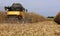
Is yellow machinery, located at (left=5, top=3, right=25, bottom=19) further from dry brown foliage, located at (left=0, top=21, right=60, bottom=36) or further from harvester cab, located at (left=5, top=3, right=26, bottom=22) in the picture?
dry brown foliage, located at (left=0, top=21, right=60, bottom=36)

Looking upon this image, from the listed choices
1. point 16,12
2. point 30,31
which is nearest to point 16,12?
point 16,12

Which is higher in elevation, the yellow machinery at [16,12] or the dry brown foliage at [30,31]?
the dry brown foliage at [30,31]

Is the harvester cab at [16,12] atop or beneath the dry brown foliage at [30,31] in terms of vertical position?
beneath

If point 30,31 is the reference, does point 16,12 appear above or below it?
below

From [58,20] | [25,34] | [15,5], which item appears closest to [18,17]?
[15,5]

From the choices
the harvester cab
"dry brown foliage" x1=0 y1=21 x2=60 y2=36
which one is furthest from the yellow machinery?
"dry brown foliage" x1=0 y1=21 x2=60 y2=36

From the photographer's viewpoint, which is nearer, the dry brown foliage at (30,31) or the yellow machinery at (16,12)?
the dry brown foliage at (30,31)

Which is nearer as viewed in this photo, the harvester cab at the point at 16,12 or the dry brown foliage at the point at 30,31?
the dry brown foliage at the point at 30,31

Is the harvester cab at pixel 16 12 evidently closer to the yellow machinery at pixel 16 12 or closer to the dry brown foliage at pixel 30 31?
the yellow machinery at pixel 16 12

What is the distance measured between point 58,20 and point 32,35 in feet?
29.2

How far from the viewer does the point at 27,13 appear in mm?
17562

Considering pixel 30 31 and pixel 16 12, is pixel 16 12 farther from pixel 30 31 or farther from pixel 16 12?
pixel 30 31

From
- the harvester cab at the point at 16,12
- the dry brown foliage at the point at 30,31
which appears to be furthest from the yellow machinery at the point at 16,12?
the dry brown foliage at the point at 30,31

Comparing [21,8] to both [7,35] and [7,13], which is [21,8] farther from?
[7,35]
